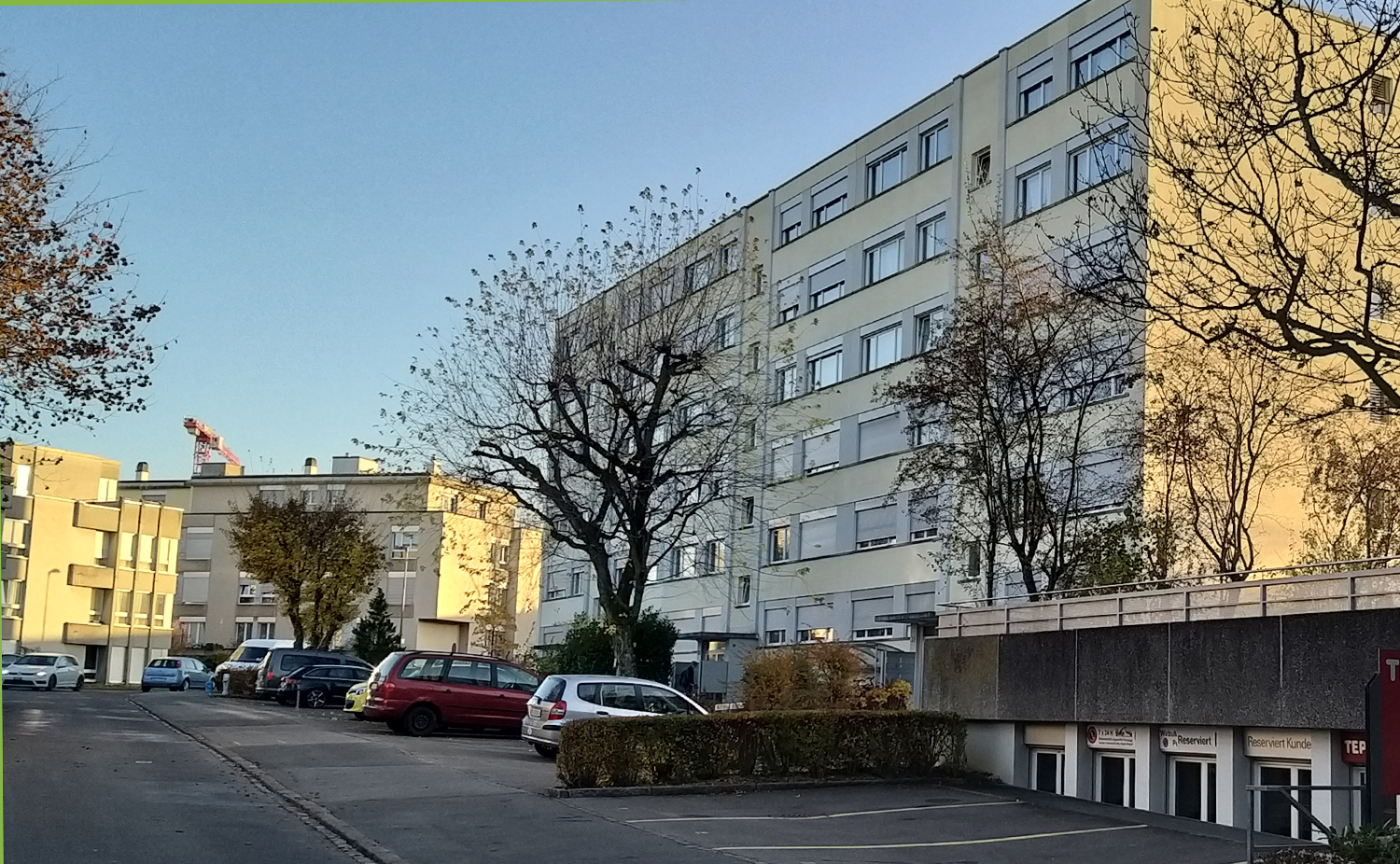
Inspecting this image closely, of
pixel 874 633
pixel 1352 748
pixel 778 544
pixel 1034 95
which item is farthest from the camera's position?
pixel 778 544

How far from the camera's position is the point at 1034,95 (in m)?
39.0

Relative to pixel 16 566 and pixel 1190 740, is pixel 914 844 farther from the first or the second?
pixel 16 566

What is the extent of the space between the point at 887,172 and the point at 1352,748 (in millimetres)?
30221

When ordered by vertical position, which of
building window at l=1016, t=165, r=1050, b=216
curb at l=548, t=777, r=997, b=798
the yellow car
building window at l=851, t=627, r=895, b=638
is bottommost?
curb at l=548, t=777, r=997, b=798

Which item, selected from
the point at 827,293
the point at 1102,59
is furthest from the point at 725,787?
the point at 827,293

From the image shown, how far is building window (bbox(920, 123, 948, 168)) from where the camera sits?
42.5m

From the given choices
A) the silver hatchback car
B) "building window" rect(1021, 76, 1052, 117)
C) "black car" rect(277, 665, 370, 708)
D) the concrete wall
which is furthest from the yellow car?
"building window" rect(1021, 76, 1052, 117)

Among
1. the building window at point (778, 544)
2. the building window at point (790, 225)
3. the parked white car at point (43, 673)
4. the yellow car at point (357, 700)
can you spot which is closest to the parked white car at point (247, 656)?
the parked white car at point (43, 673)

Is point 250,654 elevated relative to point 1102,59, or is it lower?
lower

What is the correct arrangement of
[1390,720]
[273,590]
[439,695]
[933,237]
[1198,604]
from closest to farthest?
[1390,720] < [1198,604] < [439,695] < [933,237] < [273,590]

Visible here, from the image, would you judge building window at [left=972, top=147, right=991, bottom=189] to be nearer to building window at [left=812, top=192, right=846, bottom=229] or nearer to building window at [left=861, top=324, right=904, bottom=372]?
building window at [left=861, top=324, right=904, bottom=372]

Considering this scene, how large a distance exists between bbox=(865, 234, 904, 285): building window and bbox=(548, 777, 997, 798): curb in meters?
23.5

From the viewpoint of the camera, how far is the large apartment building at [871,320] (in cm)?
3712

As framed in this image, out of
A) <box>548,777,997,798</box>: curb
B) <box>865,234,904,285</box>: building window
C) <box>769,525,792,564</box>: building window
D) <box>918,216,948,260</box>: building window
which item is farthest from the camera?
<box>769,525,792,564</box>: building window
